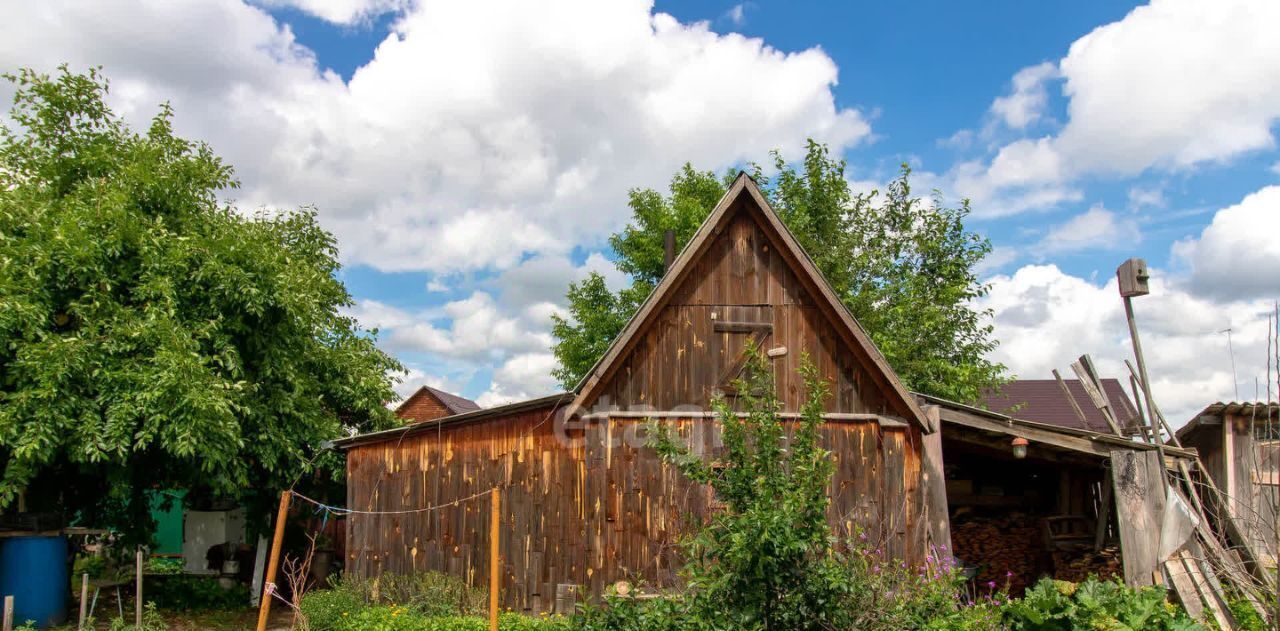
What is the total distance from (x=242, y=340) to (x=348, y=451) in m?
3.10

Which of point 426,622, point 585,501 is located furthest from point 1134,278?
point 426,622

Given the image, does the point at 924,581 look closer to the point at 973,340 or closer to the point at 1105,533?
the point at 1105,533

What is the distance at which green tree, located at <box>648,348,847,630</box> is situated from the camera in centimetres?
605

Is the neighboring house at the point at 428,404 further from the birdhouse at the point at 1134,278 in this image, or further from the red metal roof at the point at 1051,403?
the birdhouse at the point at 1134,278

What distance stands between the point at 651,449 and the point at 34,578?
9.64 m

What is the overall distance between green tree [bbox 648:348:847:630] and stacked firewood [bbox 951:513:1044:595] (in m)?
8.40

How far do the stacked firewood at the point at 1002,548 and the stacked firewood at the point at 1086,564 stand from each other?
0.61m

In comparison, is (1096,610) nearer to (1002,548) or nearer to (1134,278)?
(1134,278)

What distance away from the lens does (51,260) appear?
12.1m

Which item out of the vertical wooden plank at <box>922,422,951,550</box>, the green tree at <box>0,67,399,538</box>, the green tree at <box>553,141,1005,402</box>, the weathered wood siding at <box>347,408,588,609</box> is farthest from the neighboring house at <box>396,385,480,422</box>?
the vertical wooden plank at <box>922,422,951,550</box>

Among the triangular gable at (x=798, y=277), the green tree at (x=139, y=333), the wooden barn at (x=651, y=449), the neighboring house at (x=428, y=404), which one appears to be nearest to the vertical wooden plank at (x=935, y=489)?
the wooden barn at (x=651, y=449)

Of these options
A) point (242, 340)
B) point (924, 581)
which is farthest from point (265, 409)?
point (924, 581)

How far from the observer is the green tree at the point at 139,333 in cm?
1149

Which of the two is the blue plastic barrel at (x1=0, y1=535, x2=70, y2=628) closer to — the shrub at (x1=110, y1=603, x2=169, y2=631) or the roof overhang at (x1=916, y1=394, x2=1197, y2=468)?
the shrub at (x1=110, y1=603, x2=169, y2=631)
